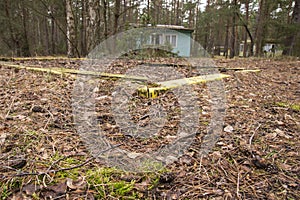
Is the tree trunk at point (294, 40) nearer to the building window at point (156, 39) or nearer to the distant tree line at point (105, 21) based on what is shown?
the distant tree line at point (105, 21)

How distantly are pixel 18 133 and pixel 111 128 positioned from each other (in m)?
0.48

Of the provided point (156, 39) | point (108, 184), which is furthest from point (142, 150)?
point (156, 39)

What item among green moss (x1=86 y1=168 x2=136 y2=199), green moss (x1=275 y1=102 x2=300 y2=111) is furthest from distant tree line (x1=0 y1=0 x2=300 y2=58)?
green moss (x1=86 y1=168 x2=136 y2=199)

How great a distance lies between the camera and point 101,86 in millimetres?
2041

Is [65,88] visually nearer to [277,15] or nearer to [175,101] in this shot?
[175,101]

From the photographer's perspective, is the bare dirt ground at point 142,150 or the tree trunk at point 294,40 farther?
the tree trunk at point 294,40

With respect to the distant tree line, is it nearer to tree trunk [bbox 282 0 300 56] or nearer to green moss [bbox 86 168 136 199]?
tree trunk [bbox 282 0 300 56]

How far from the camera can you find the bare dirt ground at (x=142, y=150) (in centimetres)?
82

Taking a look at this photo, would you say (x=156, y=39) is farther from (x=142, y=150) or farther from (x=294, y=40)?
(x=142, y=150)

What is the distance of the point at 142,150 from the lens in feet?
3.63

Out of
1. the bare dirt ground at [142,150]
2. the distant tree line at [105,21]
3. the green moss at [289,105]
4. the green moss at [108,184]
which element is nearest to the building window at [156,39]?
the distant tree line at [105,21]

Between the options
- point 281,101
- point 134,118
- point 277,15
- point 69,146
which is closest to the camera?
point 69,146

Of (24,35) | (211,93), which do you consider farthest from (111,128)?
(24,35)

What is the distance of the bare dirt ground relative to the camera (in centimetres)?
82
